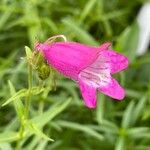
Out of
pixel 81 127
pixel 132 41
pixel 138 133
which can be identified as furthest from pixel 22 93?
pixel 132 41

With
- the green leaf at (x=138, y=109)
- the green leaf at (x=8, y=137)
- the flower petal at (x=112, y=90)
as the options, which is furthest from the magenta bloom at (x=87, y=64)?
the green leaf at (x=138, y=109)

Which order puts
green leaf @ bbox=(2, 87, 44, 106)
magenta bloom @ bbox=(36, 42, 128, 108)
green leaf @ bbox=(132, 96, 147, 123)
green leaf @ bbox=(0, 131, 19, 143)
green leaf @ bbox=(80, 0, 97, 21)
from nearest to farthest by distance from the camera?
magenta bloom @ bbox=(36, 42, 128, 108)
green leaf @ bbox=(2, 87, 44, 106)
green leaf @ bbox=(0, 131, 19, 143)
green leaf @ bbox=(132, 96, 147, 123)
green leaf @ bbox=(80, 0, 97, 21)

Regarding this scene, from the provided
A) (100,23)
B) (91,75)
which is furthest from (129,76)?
(91,75)

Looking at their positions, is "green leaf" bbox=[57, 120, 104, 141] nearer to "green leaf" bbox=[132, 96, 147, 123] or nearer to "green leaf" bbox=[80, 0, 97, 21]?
"green leaf" bbox=[132, 96, 147, 123]

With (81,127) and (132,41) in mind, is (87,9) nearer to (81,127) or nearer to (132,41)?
(132,41)

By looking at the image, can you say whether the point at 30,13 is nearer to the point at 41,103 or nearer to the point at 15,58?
the point at 15,58

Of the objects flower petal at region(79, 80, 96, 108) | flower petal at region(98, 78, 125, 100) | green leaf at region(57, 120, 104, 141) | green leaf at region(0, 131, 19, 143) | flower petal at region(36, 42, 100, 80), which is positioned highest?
flower petal at region(36, 42, 100, 80)

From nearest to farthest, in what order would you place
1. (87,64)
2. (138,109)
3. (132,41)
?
(87,64) < (138,109) < (132,41)

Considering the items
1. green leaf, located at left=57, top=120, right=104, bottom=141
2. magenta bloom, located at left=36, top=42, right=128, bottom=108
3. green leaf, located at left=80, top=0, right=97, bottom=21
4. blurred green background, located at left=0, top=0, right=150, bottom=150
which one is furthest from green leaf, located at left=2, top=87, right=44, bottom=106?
green leaf, located at left=80, top=0, right=97, bottom=21
